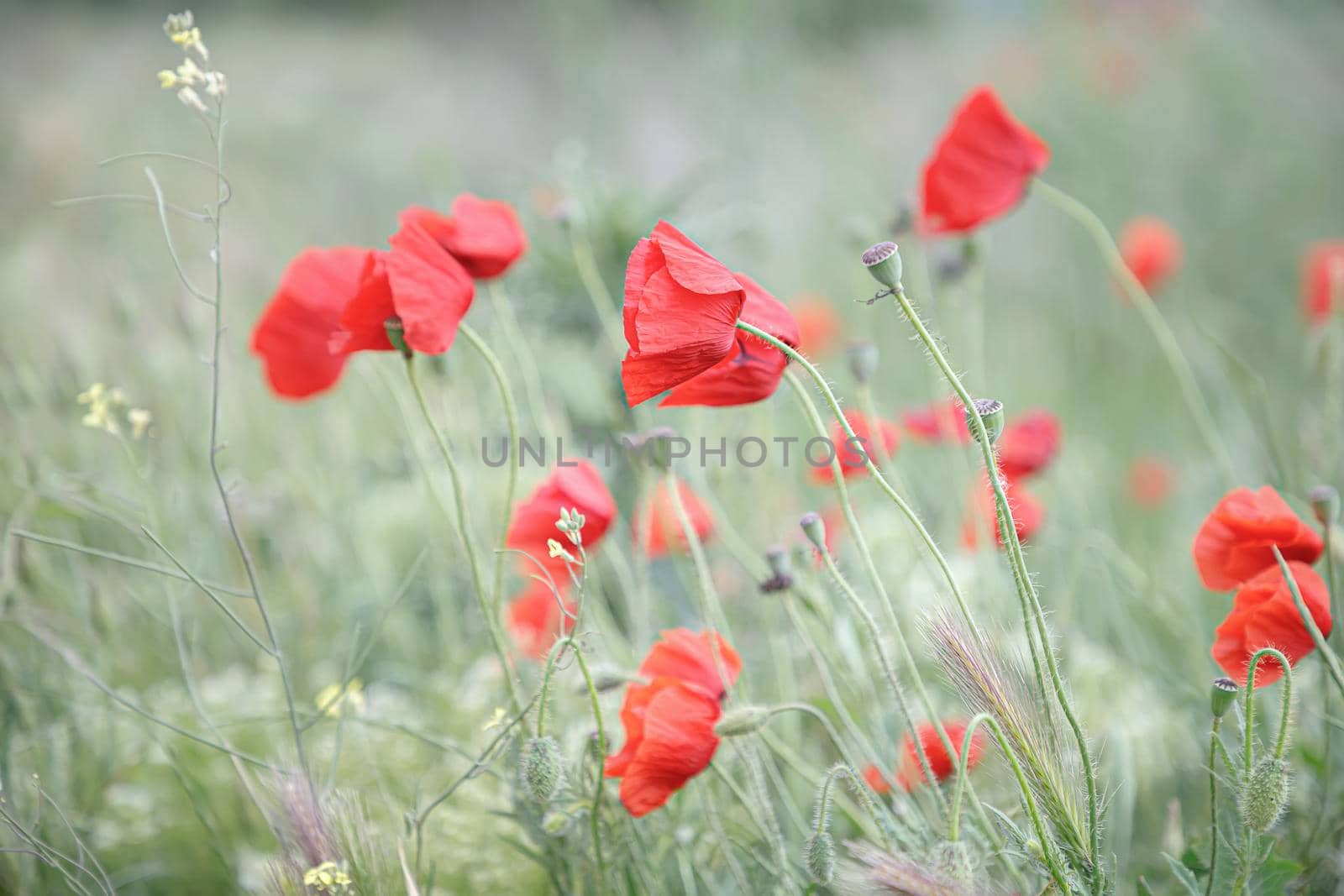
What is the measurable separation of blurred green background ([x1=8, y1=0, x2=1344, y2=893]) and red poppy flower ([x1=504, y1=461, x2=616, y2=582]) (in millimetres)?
89

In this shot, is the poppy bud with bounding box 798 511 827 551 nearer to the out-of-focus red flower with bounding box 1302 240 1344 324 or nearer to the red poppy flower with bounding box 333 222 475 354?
the red poppy flower with bounding box 333 222 475 354

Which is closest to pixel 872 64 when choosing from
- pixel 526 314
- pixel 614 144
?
pixel 614 144

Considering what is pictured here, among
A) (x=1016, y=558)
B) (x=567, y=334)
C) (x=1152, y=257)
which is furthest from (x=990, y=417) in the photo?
(x=1152, y=257)

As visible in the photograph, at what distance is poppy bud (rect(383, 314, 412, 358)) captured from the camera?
0.55 metres

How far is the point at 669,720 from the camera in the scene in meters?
0.51

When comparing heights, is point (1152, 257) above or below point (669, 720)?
above

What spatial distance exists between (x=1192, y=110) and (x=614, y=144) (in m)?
1.87

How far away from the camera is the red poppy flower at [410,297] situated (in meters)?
0.53

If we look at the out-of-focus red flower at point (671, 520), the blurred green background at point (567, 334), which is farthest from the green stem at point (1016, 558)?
the out-of-focus red flower at point (671, 520)

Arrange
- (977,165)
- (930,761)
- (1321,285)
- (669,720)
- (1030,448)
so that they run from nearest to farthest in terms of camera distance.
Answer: (669,720)
(930,761)
(977,165)
(1030,448)
(1321,285)

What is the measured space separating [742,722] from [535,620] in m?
0.37

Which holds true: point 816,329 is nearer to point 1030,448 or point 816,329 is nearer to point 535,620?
point 1030,448

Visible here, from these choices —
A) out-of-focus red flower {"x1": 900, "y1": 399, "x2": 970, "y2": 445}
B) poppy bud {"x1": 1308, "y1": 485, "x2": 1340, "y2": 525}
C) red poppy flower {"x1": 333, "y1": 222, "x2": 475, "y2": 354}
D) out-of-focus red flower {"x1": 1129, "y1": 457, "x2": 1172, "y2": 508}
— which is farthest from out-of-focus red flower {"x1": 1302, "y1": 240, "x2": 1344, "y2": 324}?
red poppy flower {"x1": 333, "y1": 222, "x2": 475, "y2": 354}

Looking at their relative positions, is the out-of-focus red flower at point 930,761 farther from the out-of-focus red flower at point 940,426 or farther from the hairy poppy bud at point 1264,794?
the out-of-focus red flower at point 940,426
